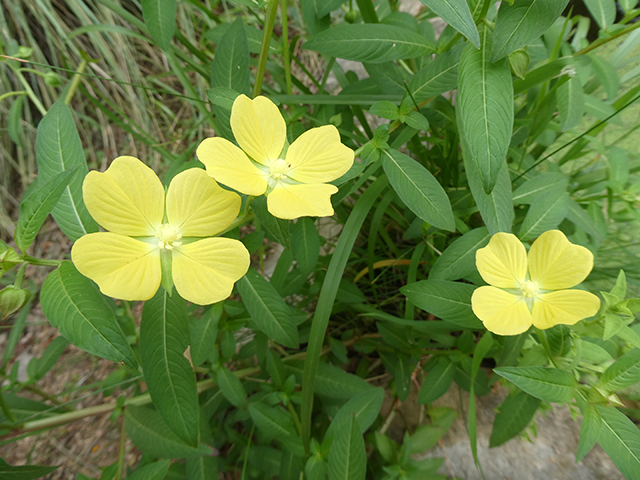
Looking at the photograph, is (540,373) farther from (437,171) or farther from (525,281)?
(437,171)

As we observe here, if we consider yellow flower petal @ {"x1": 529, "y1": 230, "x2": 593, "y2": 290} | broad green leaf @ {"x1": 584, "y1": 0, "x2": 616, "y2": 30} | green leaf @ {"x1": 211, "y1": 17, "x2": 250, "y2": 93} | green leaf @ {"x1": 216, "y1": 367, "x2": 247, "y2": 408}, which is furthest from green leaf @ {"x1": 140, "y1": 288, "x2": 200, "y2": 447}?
broad green leaf @ {"x1": 584, "y1": 0, "x2": 616, "y2": 30}

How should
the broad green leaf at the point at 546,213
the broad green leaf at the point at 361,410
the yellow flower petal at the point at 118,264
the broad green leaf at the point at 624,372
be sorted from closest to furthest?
the yellow flower petal at the point at 118,264
the broad green leaf at the point at 624,372
the broad green leaf at the point at 546,213
the broad green leaf at the point at 361,410

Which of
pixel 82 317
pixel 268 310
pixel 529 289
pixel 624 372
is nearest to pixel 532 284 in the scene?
pixel 529 289

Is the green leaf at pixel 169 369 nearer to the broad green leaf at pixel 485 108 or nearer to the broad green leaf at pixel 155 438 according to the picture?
the broad green leaf at pixel 155 438

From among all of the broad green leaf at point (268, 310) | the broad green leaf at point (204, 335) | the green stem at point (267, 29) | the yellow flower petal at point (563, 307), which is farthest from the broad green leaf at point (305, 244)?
the yellow flower petal at point (563, 307)

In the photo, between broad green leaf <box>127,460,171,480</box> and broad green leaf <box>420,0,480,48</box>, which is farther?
broad green leaf <box>127,460,171,480</box>

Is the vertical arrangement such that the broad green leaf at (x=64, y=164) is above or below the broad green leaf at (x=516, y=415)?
above

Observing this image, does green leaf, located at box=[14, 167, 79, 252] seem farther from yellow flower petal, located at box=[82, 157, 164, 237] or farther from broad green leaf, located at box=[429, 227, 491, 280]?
broad green leaf, located at box=[429, 227, 491, 280]

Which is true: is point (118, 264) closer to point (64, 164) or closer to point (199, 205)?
point (199, 205)
